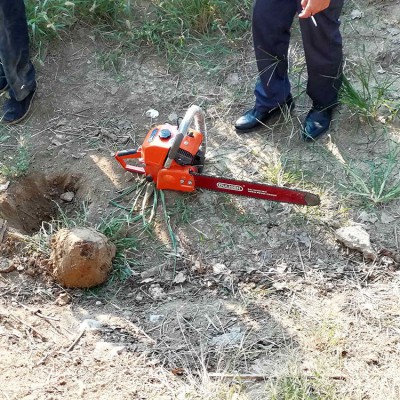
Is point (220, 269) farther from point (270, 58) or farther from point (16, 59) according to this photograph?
point (16, 59)

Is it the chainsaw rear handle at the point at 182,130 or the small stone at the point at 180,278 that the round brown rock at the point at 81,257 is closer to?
the small stone at the point at 180,278

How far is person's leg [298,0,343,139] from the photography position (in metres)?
3.18

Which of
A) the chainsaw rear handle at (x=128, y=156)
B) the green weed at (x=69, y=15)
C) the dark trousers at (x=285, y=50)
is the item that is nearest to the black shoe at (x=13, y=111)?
the green weed at (x=69, y=15)

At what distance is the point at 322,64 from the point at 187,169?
2.98 ft

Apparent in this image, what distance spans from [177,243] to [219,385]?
3.07 feet

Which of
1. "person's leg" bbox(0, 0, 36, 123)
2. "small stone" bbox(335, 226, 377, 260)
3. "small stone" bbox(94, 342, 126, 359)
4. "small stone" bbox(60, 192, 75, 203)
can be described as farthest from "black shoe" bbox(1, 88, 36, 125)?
"small stone" bbox(335, 226, 377, 260)

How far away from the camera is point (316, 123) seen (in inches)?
144

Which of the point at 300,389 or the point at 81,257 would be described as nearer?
the point at 300,389

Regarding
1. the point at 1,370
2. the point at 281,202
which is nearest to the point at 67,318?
the point at 1,370

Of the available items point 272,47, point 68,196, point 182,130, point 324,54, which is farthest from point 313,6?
point 68,196

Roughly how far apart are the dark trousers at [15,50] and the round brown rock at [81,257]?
4.12 ft

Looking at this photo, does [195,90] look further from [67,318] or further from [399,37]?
[67,318]

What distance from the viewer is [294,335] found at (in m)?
2.74

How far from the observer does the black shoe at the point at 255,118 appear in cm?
375
